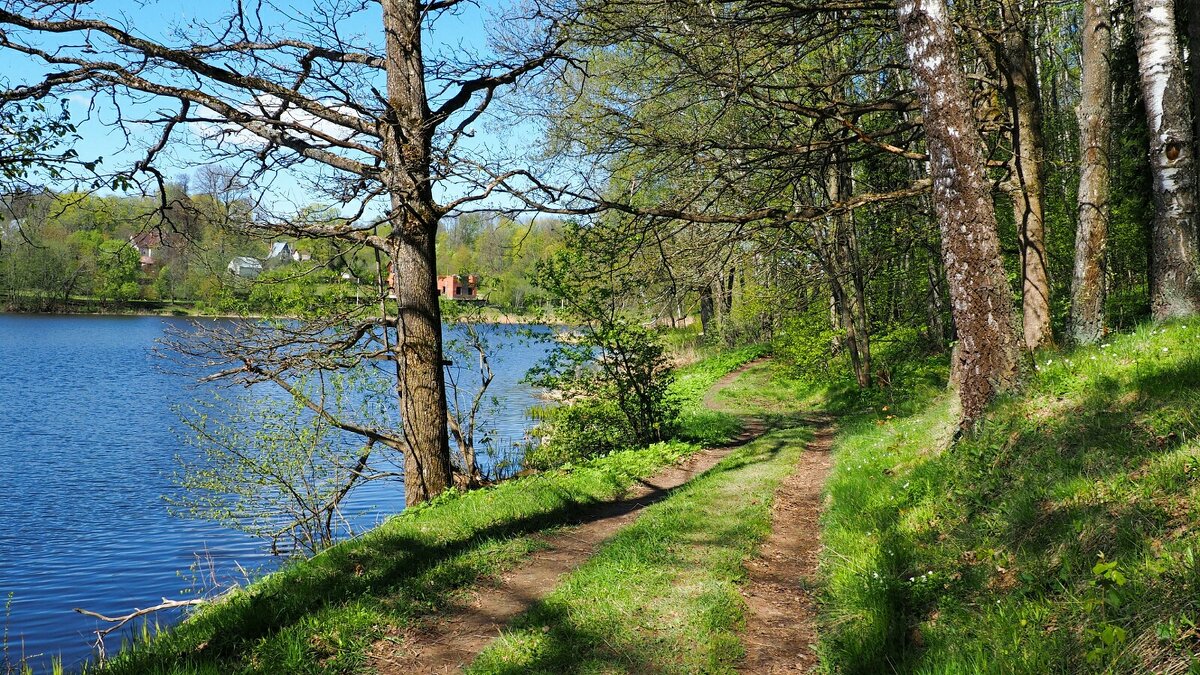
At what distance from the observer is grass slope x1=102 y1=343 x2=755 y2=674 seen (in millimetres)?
4469

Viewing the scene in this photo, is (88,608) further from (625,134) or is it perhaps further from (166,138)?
(625,134)

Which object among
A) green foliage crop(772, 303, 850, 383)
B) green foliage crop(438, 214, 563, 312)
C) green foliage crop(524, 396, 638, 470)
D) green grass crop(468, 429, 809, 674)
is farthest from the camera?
green foliage crop(772, 303, 850, 383)

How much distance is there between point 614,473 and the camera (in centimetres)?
965

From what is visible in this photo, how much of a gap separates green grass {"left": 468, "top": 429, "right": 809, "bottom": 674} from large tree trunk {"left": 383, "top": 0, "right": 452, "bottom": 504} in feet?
9.40

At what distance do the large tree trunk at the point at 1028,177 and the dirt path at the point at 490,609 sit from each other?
5.20 m

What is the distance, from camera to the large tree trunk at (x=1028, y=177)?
8586 mm

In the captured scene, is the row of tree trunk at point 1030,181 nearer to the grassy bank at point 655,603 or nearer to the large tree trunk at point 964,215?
the large tree trunk at point 964,215

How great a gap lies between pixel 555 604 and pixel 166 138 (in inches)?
253

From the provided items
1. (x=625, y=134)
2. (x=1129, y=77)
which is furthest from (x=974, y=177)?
(x=1129, y=77)

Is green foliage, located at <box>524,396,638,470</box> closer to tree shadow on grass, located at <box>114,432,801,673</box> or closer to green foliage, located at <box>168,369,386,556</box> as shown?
green foliage, located at <box>168,369,386,556</box>

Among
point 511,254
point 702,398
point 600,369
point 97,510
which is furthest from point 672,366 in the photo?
point 97,510

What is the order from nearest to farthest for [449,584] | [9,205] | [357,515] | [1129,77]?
[449,584] < [9,205] < [357,515] < [1129,77]

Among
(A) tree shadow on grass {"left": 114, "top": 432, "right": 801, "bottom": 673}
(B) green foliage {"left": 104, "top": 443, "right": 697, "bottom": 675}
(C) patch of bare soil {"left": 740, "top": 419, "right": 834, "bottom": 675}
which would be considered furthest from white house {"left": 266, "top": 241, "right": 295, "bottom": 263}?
(C) patch of bare soil {"left": 740, "top": 419, "right": 834, "bottom": 675}

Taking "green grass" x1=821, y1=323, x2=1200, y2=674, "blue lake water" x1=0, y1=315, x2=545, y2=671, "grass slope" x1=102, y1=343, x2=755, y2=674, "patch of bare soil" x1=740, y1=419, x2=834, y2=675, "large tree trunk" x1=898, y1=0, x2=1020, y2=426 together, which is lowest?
"blue lake water" x1=0, y1=315, x2=545, y2=671
